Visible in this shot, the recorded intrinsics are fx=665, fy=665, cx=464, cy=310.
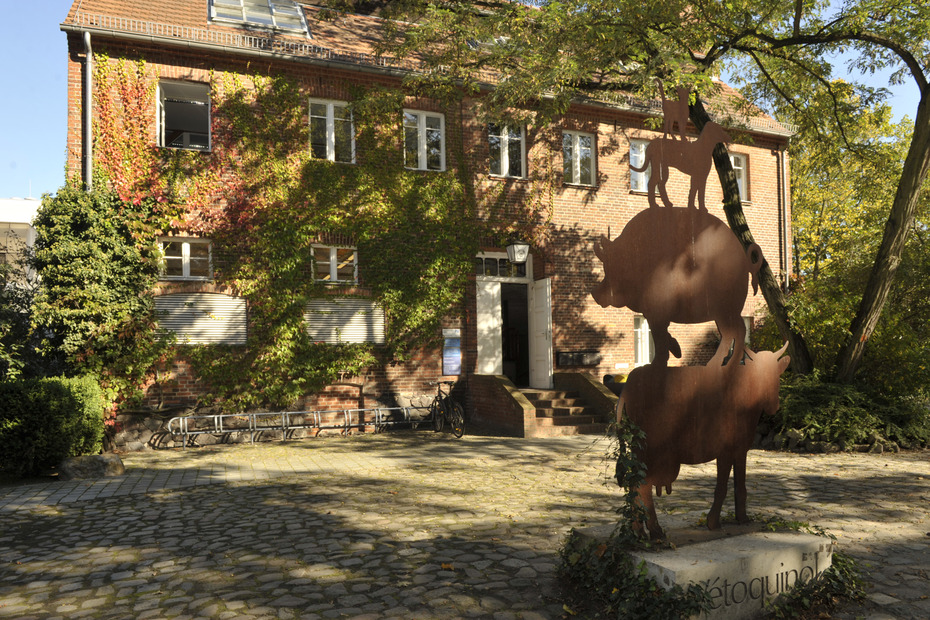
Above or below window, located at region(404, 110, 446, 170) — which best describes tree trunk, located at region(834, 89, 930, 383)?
below

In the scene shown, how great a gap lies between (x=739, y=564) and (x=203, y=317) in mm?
10907

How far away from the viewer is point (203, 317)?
12414 mm

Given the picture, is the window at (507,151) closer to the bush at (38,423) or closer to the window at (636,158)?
the window at (636,158)

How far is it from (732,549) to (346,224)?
10.8 m

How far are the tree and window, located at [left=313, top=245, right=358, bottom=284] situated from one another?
401cm

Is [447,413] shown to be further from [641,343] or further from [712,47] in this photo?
[712,47]

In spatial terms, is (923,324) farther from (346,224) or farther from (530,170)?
(346,224)

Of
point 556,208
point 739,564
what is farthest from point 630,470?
point 556,208

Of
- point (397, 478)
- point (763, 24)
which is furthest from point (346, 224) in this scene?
point (763, 24)

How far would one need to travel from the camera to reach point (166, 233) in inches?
484

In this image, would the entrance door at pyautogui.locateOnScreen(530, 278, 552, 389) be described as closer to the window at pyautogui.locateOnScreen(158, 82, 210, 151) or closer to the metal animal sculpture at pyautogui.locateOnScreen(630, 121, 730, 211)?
the window at pyautogui.locateOnScreen(158, 82, 210, 151)

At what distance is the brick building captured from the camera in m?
12.3

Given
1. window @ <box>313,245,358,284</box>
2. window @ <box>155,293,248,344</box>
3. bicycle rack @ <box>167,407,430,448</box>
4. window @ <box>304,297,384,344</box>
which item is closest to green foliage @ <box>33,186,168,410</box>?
window @ <box>155,293,248,344</box>

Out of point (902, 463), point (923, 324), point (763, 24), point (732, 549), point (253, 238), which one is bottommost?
point (902, 463)
